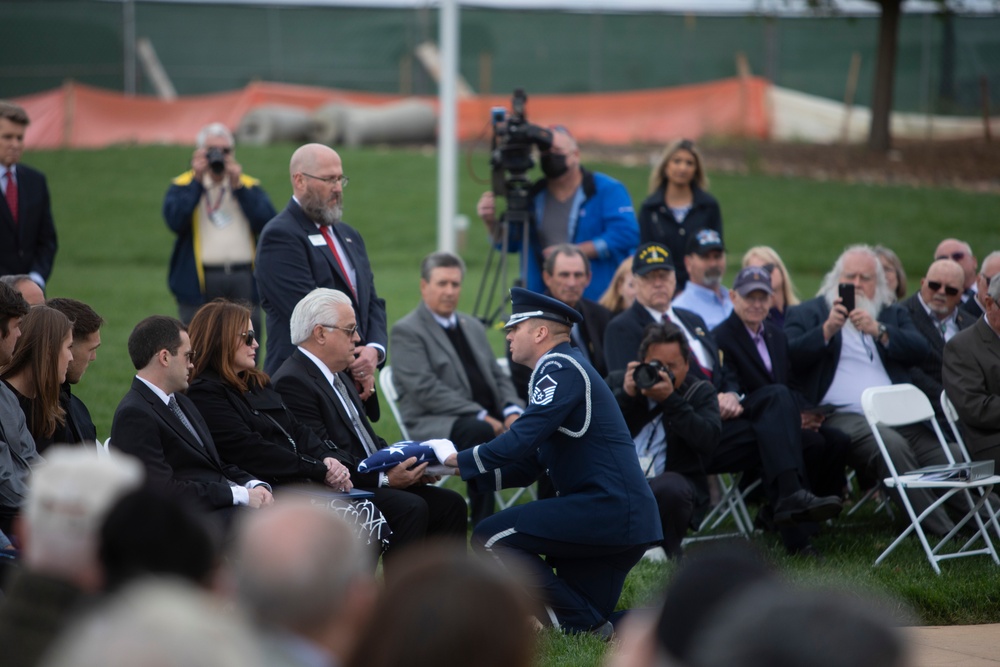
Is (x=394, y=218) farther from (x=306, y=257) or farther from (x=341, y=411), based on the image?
(x=341, y=411)

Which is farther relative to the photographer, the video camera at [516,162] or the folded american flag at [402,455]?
the video camera at [516,162]

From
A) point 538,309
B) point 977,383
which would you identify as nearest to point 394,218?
point 977,383

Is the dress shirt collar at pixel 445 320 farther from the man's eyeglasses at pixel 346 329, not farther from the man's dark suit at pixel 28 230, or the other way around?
the man's dark suit at pixel 28 230

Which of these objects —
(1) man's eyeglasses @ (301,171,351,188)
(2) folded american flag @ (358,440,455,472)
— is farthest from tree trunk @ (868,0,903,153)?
(2) folded american flag @ (358,440,455,472)

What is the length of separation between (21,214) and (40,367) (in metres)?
3.11

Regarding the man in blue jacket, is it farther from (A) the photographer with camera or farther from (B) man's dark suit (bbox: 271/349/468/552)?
(B) man's dark suit (bbox: 271/349/468/552)

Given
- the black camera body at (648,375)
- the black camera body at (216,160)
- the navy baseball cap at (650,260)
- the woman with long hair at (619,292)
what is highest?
the black camera body at (216,160)

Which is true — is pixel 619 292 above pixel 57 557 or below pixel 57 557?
below

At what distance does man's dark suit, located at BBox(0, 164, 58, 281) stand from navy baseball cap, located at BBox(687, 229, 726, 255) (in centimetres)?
411

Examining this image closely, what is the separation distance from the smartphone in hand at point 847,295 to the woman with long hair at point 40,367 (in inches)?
173

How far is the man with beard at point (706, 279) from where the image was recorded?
733 centimetres

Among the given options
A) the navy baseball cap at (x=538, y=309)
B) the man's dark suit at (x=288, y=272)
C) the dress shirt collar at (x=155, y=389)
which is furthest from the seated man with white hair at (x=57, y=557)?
the man's dark suit at (x=288, y=272)

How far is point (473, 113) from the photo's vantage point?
75.7 feet

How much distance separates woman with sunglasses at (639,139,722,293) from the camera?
8078mm
